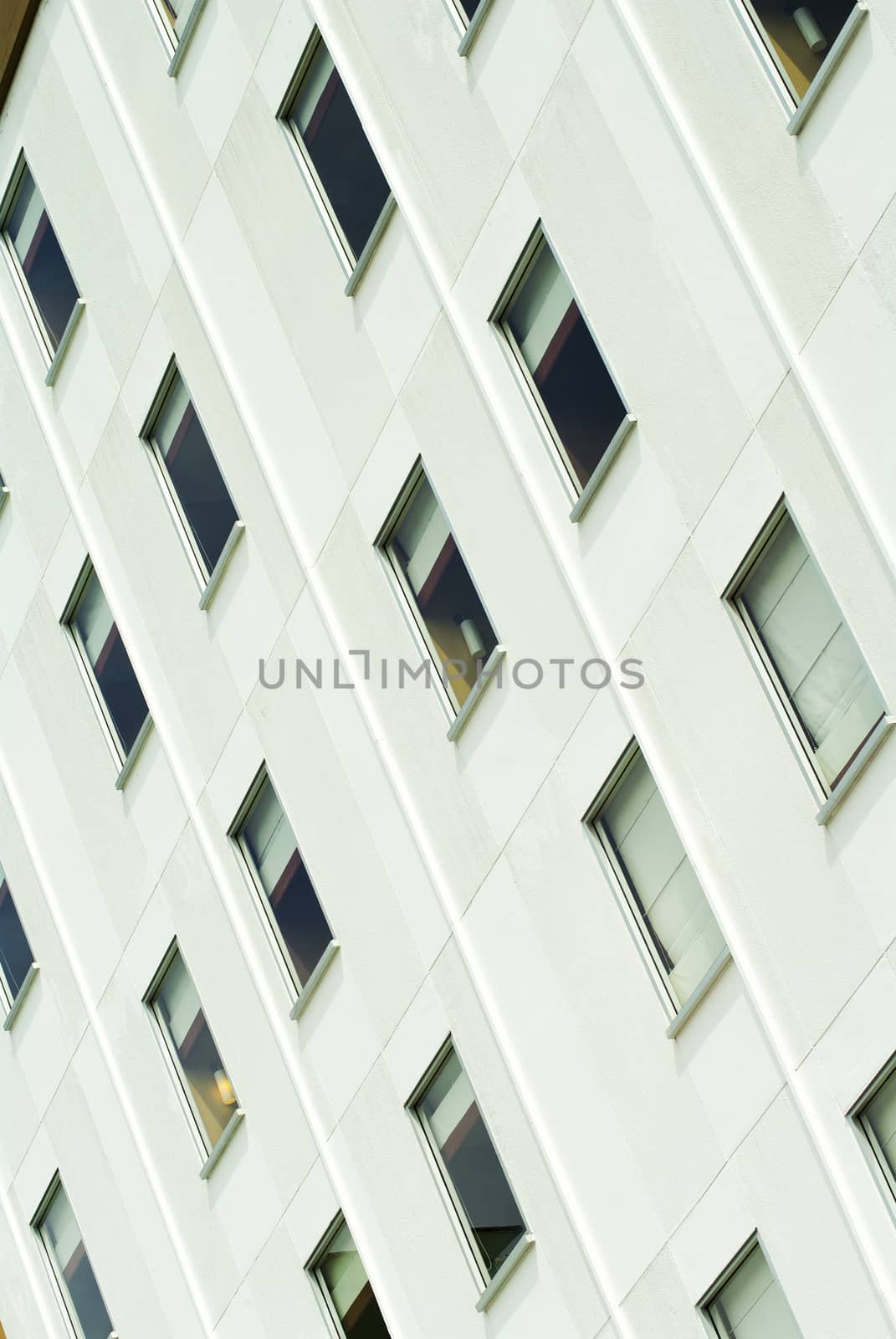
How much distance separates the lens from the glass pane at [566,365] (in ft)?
56.4

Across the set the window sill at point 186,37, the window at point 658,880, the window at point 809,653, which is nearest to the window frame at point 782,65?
the window at point 809,653

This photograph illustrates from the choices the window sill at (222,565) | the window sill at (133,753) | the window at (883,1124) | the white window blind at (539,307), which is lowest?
the window at (883,1124)

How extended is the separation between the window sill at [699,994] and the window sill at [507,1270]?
272 centimetres

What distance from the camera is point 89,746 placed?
23781mm

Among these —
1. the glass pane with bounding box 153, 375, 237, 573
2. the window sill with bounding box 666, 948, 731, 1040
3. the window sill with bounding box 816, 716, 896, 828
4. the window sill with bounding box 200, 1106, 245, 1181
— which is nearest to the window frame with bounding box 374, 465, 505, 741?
the glass pane with bounding box 153, 375, 237, 573

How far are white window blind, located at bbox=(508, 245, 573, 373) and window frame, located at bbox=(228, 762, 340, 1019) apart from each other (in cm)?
560

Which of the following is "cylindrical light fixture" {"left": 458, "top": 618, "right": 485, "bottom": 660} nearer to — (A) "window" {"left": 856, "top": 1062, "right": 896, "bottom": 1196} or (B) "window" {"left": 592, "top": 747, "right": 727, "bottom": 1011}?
(B) "window" {"left": 592, "top": 747, "right": 727, "bottom": 1011}

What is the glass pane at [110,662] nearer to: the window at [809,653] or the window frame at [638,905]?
the window frame at [638,905]

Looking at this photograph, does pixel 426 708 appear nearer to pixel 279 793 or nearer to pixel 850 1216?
pixel 279 793

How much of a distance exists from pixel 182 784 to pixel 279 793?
1.86 metres

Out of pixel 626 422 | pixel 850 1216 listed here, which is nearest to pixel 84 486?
pixel 626 422

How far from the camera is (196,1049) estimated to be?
22172 millimetres

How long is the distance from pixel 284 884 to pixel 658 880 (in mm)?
5451

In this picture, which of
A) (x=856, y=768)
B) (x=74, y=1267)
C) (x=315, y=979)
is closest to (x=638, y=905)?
(x=856, y=768)
